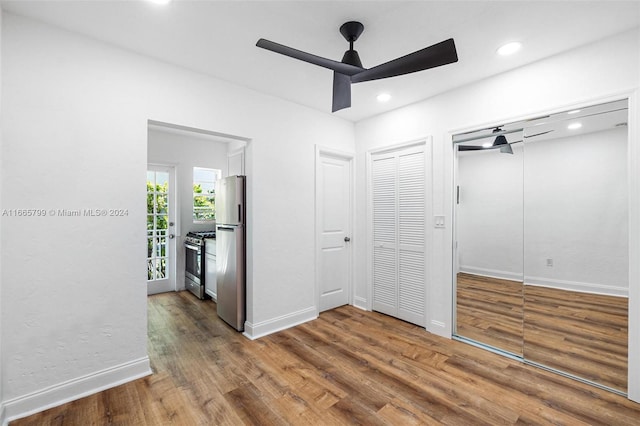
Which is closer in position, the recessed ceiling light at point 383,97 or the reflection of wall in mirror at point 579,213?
the reflection of wall in mirror at point 579,213

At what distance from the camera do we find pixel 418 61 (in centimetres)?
172

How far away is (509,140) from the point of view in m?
2.71

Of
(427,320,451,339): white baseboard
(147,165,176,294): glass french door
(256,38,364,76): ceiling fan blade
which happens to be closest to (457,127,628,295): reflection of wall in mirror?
(427,320,451,339): white baseboard

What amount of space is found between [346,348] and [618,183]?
8.52ft

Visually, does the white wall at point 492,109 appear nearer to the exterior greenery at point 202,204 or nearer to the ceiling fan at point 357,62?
the ceiling fan at point 357,62

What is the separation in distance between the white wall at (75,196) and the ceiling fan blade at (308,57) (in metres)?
1.32

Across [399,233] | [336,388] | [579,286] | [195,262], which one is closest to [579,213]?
[579,286]

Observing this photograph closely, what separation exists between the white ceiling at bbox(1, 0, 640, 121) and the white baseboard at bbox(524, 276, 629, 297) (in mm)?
1891

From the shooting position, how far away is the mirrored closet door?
216 cm

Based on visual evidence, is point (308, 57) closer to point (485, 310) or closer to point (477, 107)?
point (477, 107)

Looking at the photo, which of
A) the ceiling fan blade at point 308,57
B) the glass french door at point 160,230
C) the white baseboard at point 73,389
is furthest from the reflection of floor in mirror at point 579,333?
the glass french door at point 160,230

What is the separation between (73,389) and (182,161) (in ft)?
11.7

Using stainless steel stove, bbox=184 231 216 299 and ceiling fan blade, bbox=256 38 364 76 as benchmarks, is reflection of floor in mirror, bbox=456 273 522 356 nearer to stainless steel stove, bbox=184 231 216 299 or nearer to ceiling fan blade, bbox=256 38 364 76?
ceiling fan blade, bbox=256 38 364 76

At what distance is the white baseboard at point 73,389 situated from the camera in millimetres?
1855
